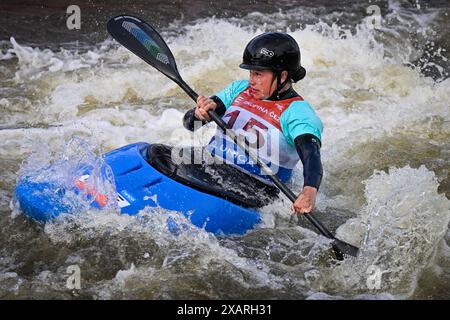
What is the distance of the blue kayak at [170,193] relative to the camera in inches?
160

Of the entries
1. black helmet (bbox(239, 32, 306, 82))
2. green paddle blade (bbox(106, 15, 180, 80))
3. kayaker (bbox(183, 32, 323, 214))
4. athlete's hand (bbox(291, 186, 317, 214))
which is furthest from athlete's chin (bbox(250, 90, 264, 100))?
athlete's hand (bbox(291, 186, 317, 214))

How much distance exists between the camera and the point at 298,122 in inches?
163

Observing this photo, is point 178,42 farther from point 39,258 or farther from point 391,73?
point 39,258

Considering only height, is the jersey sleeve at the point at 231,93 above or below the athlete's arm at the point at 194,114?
above

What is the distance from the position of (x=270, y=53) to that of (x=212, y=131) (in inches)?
95.1

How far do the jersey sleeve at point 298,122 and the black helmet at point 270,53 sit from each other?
0.25 m

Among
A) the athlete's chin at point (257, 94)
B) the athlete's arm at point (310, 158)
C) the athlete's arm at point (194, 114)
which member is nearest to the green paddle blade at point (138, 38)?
the athlete's arm at point (194, 114)

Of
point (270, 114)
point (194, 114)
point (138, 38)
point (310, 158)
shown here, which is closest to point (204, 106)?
point (194, 114)

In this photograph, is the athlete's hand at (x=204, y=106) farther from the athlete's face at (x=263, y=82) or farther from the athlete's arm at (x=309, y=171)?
the athlete's arm at (x=309, y=171)

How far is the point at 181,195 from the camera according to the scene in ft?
13.5

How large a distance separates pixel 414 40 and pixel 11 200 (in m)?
6.09

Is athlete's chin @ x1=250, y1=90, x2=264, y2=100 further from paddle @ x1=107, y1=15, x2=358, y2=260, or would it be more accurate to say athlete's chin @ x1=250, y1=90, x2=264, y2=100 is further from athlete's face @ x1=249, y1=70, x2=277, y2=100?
paddle @ x1=107, y1=15, x2=358, y2=260

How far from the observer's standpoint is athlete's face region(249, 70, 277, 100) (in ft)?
14.0
